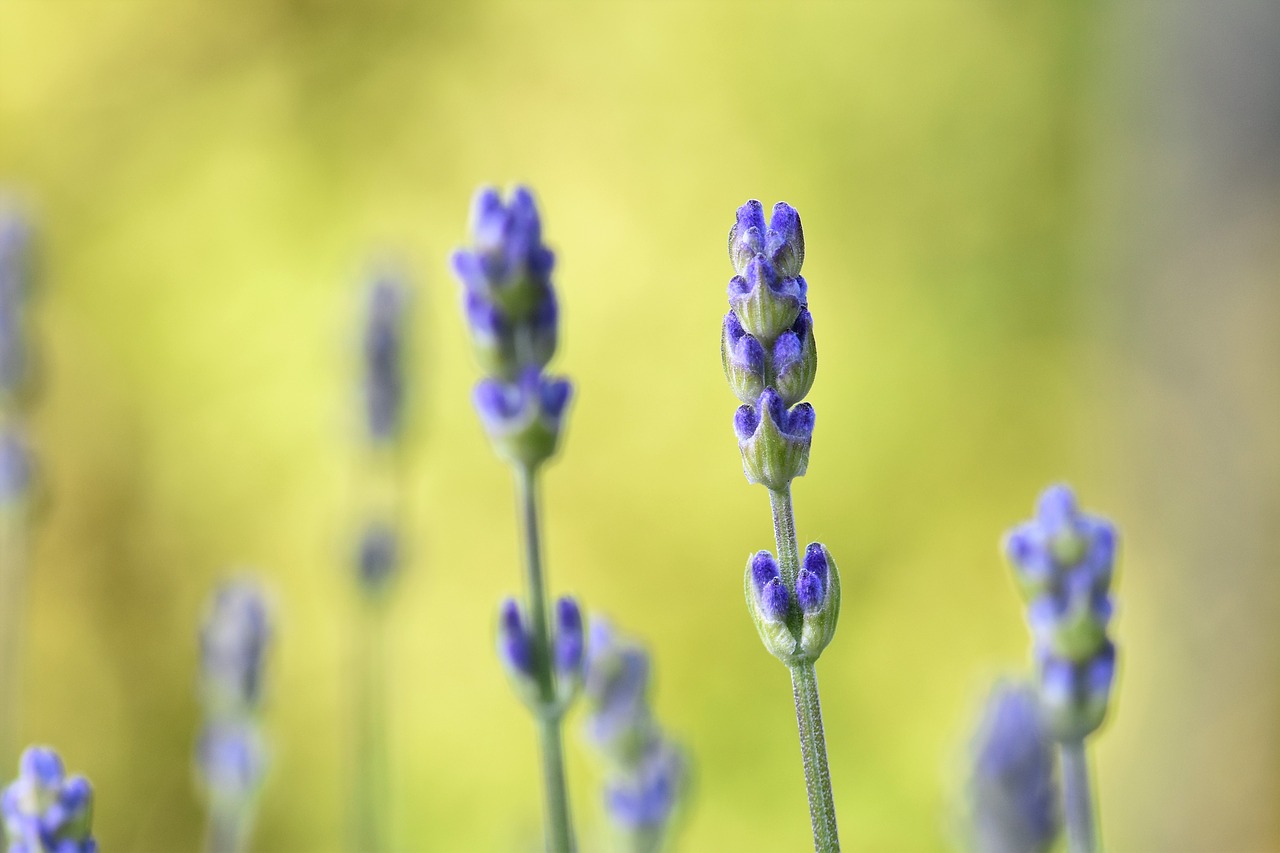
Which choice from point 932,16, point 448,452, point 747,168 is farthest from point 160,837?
point 932,16

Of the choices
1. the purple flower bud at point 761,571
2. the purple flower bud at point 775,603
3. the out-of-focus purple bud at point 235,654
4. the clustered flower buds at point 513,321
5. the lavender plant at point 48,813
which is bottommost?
the lavender plant at point 48,813

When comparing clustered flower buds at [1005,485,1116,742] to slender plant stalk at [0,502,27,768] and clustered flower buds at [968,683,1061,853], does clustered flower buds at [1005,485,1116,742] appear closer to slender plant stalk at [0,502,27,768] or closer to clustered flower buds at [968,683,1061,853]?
clustered flower buds at [968,683,1061,853]

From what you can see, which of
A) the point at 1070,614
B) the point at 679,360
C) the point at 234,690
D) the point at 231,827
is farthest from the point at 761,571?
the point at 679,360

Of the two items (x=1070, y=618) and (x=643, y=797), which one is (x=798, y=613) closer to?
(x=1070, y=618)

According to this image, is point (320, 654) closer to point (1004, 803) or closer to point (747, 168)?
point (747, 168)

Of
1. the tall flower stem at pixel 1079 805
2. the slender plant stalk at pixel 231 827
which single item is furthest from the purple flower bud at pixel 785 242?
the slender plant stalk at pixel 231 827

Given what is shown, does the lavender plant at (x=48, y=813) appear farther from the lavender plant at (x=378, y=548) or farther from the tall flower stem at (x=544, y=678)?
the lavender plant at (x=378, y=548)
